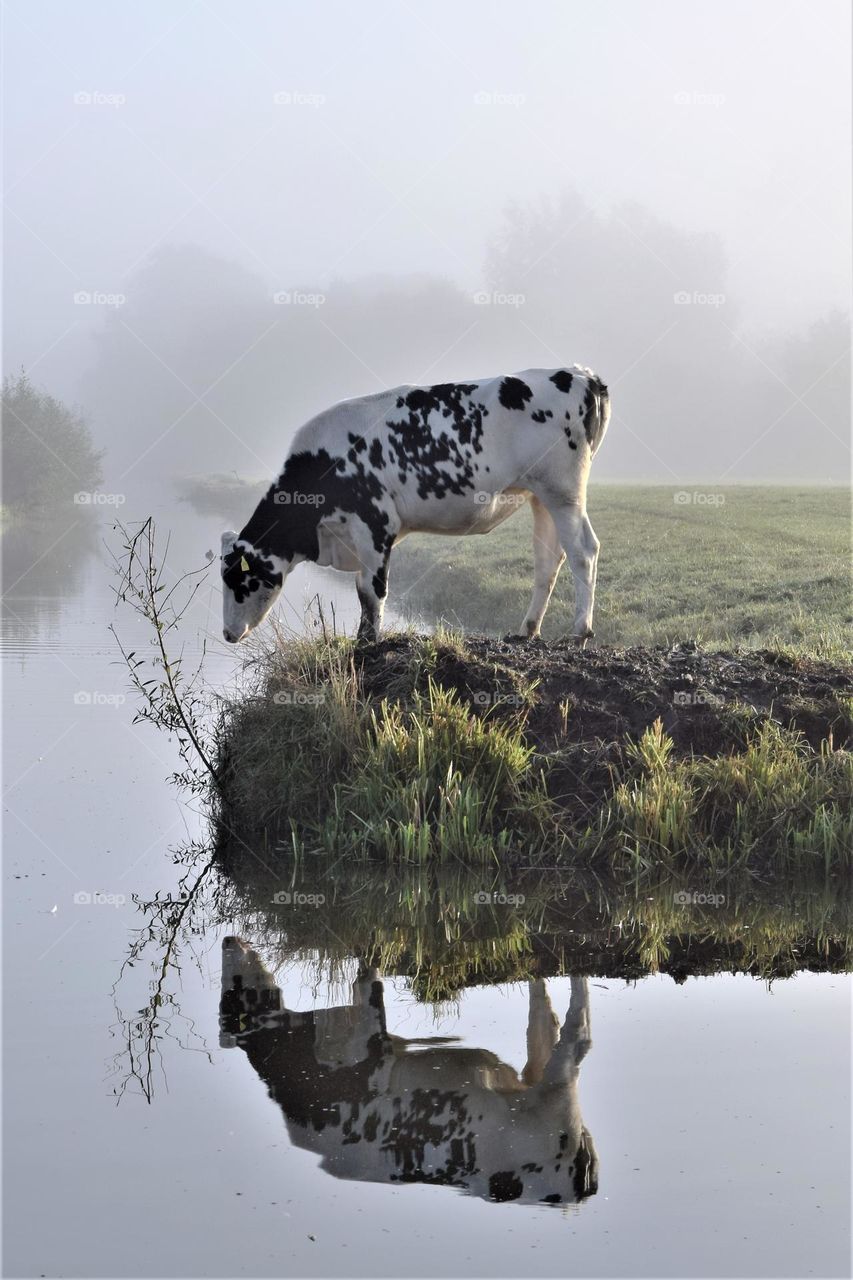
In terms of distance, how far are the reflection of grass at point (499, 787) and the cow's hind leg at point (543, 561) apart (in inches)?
111

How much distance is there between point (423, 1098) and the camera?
5.54m

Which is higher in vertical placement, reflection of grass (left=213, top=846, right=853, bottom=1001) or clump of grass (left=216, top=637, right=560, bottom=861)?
clump of grass (left=216, top=637, right=560, bottom=861)

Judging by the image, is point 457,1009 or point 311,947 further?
point 311,947

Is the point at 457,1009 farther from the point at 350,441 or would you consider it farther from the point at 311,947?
the point at 350,441

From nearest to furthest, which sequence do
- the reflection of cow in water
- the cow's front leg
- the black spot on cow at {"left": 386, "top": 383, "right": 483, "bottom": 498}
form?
1. the reflection of cow in water
2. the cow's front leg
3. the black spot on cow at {"left": 386, "top": 383, "right": 483, "bottom": 498}

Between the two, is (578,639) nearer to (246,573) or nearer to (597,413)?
(597,413)

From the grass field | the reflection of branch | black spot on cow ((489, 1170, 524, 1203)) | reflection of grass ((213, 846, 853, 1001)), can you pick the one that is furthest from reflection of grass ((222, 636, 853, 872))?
black spot on cow ((489, 1170, 524, 1203))

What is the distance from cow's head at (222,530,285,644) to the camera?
39.5 ft

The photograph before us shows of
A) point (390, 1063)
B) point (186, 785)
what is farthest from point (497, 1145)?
point (186, 785)

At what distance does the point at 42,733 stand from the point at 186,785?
256 cm

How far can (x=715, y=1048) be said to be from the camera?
6109 mm

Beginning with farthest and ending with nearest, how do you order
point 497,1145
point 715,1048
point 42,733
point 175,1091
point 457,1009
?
point 42,733, point 457,1009, point 715,1048, point 175,1091, point 497,1145

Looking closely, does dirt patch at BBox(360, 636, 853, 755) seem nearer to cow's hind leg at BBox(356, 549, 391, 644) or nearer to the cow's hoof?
cow's hind leg at BBox(356, 549, 391, 644)

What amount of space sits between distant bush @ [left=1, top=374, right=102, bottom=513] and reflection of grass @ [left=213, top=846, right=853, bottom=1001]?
70734 millimetres
